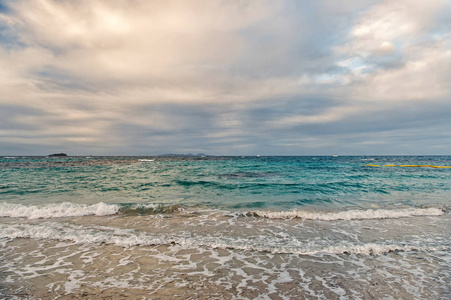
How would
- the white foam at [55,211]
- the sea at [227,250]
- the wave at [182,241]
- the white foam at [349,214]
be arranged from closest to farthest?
the sea at [227,250], the wave at [182,241], the white foam at [349,214], the white foam at [55,211]

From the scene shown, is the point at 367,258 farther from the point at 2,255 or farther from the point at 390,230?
the point at 2,255

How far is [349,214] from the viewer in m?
11.6

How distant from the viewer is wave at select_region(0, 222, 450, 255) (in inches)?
290

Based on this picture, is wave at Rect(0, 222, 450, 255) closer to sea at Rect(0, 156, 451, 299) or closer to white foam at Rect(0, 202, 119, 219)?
sea at Rect(0, 156, 451, 299)

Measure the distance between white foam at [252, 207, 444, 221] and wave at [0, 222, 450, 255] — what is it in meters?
3.43

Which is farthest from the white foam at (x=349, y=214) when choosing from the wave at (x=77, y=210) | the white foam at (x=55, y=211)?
the white foam at (x=55, y=211)

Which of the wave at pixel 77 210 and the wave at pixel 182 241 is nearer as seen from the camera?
the wave at pixel 182 241

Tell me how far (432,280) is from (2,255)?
11504mm

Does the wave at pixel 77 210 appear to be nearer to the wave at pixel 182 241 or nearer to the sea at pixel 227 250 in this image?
the sea at pixel 227 250

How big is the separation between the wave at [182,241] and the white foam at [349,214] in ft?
11.3

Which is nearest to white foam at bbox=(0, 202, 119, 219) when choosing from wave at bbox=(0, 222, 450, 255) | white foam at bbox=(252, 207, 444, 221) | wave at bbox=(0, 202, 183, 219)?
wave at bbox=(0, 202, 183, 219)

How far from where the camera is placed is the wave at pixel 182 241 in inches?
290

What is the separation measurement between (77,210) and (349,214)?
13.8 m

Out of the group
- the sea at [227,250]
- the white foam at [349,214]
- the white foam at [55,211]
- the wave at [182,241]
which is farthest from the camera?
the white foam at [55,211]
